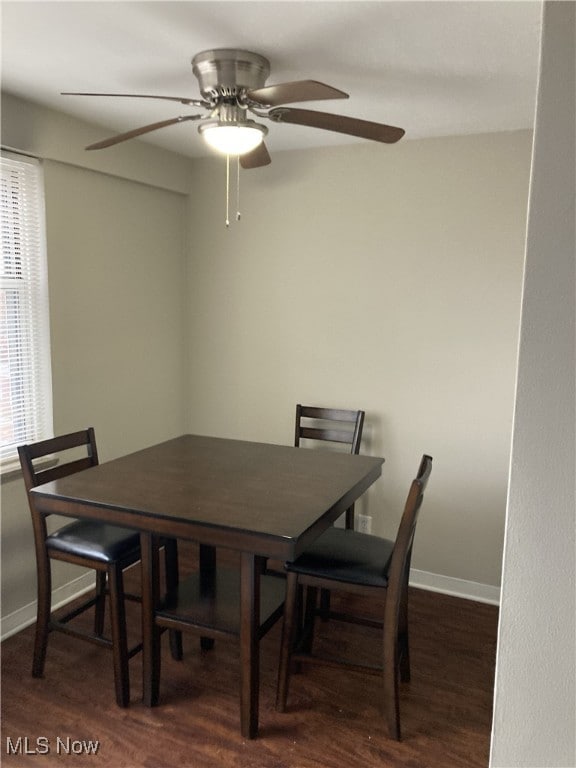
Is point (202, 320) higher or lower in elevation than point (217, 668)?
higher

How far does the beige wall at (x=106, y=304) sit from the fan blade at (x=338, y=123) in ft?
4.56

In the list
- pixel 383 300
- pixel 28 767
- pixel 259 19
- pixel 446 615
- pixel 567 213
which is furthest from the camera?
pixel 383 300

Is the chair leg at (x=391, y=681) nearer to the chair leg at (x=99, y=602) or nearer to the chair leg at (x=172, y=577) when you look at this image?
the chair leg at (x=172, y=577)

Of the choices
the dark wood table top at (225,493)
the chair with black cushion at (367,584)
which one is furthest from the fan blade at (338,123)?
the dark wood table top at (225,493)

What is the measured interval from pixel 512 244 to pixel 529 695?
231cm

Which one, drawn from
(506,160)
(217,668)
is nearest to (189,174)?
(506,160)

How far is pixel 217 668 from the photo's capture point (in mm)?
2564

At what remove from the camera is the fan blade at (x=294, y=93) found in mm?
1641

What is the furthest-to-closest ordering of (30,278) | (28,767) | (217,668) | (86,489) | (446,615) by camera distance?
(446,615) < (30,278) < (217,668) < (86,489) < (28,767)

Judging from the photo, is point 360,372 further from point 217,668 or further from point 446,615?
point 217,668

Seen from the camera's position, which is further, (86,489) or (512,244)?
(512,244)

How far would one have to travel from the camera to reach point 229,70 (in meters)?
2.01

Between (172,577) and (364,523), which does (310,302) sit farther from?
(172,577)
